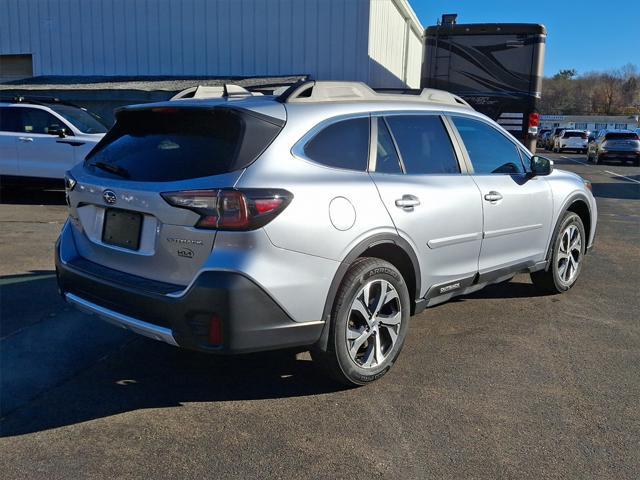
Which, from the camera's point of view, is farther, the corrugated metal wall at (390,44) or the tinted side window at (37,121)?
the corrugated metal wall at (390,44)

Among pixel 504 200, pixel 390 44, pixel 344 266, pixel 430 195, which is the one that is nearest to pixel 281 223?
pixel 344 266

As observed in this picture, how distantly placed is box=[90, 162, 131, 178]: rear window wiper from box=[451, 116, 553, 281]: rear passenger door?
254 centimetres

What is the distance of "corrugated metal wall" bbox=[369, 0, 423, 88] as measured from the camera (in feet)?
59.8

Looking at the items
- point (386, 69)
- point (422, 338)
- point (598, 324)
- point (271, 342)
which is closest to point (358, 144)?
point (271, 342)

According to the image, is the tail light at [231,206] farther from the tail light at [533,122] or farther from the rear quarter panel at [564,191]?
the tail light at [533,122]

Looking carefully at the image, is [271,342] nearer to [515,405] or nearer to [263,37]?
[515,405]

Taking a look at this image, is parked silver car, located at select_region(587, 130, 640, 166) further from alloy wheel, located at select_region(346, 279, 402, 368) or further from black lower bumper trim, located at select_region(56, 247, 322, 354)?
black lower bumper trim, located at select_region(56, 247, 322, 354)

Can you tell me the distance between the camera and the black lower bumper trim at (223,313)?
3031 mm

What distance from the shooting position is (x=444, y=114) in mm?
4598

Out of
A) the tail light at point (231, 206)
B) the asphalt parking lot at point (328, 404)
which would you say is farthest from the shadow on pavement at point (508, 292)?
the tail light at point (231, 206)

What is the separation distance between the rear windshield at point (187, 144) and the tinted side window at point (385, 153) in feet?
2.71

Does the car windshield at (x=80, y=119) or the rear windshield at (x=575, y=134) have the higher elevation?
the rear windshield at (x=575, y=134)

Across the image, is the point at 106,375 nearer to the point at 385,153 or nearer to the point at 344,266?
the point at 344,266

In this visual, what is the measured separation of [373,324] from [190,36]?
17.3 metres
